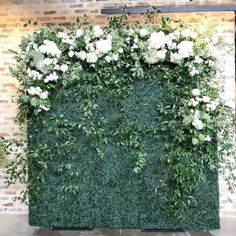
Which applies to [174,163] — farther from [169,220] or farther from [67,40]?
[67,40]

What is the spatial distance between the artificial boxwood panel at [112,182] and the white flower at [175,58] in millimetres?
325

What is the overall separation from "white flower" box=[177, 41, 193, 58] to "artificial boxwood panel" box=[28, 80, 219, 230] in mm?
449

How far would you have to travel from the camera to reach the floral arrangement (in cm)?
454

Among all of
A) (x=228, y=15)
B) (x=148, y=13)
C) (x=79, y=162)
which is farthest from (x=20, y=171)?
(x=228, y=15)

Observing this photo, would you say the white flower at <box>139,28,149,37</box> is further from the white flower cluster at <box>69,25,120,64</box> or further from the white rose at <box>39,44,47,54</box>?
the white rose at <box>39,44,47,54</box>

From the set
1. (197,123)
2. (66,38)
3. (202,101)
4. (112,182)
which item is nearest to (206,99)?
(202,101)

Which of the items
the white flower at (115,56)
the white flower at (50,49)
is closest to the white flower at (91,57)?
the white flower at (115,56)

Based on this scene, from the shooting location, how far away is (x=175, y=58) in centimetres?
453

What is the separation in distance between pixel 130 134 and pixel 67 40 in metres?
1.25

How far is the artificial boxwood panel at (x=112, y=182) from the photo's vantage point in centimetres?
471

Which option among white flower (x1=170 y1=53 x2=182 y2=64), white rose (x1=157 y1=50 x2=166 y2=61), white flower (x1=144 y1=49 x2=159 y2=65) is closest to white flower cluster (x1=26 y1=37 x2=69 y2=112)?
white flower (x1=144 y1=49 x2=159 y2=65)

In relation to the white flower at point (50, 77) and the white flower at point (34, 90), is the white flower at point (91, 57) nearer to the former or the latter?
the white flower at point (50, 77)

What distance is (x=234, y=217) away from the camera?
18.0 feet

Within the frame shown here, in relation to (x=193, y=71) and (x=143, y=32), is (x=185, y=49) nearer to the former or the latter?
(x=193, y=71)
